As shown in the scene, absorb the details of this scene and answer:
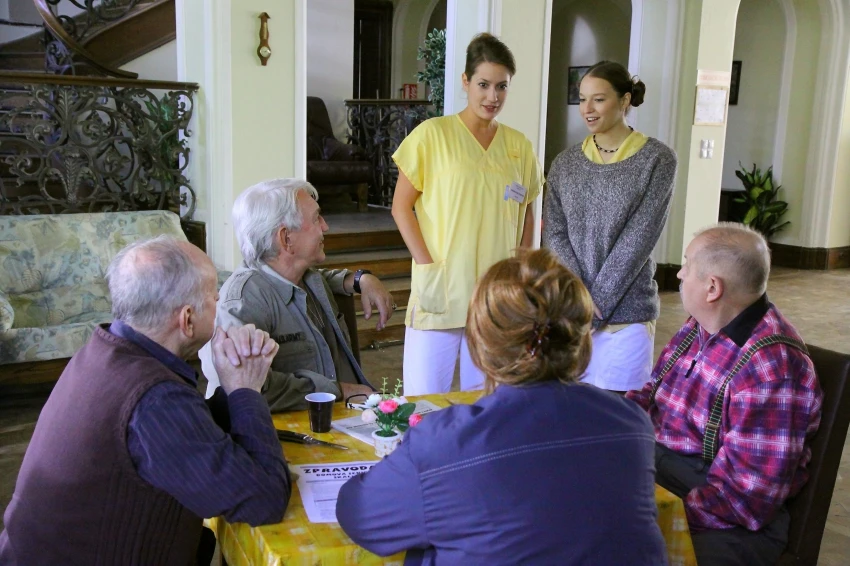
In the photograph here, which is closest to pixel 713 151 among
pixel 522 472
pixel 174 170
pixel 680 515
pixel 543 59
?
pixel 543 59

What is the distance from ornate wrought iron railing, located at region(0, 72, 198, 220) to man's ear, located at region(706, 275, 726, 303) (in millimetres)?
3942

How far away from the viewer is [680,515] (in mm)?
1643

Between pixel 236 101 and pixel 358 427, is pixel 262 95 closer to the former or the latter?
pixel 236 101

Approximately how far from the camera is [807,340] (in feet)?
19.9

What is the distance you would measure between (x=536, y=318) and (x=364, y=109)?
739 centimetres

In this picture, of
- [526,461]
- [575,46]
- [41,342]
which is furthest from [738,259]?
[575,46]

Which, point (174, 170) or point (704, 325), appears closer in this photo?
point (704, 325)

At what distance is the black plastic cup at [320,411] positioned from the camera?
1.85 m

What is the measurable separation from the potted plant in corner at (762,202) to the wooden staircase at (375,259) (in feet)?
14.9

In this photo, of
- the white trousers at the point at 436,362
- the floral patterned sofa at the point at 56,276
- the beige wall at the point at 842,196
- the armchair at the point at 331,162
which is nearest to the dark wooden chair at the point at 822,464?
the white trousers at the point at 436,362

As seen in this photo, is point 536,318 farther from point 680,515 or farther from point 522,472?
point 680,515

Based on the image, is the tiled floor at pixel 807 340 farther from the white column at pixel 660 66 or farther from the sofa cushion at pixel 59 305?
the white column at pixel 660 66

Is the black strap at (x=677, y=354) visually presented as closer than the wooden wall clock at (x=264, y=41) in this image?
Yes

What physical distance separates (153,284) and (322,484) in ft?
1.63
